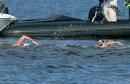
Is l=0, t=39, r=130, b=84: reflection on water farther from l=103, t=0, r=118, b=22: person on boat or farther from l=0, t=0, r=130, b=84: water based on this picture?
l=103, t=0, r=118, b=22: person on boat

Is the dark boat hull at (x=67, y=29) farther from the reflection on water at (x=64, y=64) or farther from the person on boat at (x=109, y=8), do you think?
the reflection on water at (x=64, y=64)

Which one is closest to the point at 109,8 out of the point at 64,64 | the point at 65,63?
the point at 65,63

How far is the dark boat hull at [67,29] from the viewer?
2836 cm

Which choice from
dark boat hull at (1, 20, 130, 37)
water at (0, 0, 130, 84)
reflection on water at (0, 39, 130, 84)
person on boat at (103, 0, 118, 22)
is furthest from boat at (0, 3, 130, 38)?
reflection on water at (0, 39, 130, 84)

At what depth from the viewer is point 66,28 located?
2905 centimetres

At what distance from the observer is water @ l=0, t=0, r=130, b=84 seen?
18984mm

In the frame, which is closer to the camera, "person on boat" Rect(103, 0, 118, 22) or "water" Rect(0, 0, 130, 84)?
"water" Rect(0, 0, 130, 84)

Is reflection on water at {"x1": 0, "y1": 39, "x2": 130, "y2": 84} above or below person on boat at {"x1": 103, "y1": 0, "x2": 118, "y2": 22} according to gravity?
below

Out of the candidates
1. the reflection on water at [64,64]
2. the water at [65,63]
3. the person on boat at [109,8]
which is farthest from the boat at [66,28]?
the reflection on water at [64,64]

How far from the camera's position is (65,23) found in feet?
96.0

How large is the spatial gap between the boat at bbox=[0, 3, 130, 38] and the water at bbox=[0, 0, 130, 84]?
2.53ft

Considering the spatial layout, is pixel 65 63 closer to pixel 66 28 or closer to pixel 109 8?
pixel 109 8

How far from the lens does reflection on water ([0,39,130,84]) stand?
1898 cm

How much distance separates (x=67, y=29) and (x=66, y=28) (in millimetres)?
56
